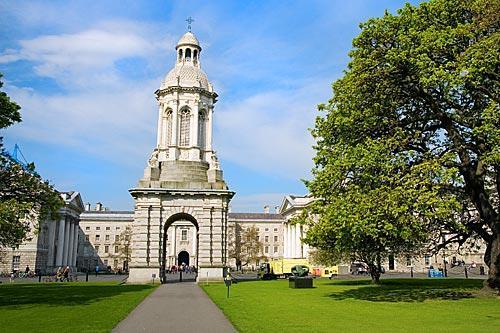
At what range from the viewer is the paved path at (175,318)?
15.2 metres

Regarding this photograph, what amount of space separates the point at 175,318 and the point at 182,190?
2582cm

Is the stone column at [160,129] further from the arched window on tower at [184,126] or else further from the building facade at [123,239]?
the building facade at [123,239]

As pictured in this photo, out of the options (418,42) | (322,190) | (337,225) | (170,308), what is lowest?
(170,308)

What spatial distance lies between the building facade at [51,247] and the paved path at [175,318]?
58414mm

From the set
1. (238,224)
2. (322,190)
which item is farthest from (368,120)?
(238,224)

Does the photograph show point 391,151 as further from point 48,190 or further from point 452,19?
point 48,190

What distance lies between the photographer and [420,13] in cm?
2458

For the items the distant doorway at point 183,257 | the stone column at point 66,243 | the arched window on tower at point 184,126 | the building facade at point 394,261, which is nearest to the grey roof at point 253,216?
the distant doorway at point 183,257

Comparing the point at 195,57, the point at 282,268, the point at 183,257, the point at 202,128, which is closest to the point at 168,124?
the point at 202,128

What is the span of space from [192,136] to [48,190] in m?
22.8

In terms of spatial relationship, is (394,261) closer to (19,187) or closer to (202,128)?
(202,128)

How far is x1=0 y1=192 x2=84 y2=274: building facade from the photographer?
79.9 meters

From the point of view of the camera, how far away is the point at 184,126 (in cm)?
4875

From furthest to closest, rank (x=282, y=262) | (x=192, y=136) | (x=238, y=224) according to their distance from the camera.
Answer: (x=238, y=224)
(x=282, y=262)
(x=192, y=136)
